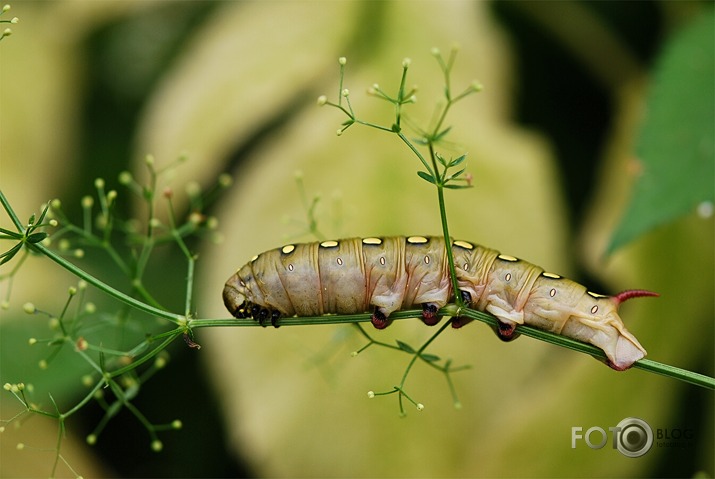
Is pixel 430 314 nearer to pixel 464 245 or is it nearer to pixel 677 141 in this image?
pixel 464 245

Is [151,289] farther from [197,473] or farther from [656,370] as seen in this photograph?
[656,370]

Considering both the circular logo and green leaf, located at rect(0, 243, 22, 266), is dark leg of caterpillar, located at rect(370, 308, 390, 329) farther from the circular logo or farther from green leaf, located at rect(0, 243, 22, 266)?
the circular logo

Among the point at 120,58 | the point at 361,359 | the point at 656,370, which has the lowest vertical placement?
the point at 361,359

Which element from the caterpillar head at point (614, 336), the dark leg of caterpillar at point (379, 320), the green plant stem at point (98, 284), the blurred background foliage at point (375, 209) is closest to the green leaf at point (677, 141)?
the blurred background foliage at point (375, 209)

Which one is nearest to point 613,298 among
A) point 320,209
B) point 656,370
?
point 656,370

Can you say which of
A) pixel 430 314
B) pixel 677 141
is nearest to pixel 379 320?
pixel 430 314

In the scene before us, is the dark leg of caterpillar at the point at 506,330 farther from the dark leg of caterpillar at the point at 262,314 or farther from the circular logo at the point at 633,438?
the circular logo at the point at 633,438

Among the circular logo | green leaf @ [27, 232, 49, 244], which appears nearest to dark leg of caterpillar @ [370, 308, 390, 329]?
green leaf @ [27, 232, 49, 244]
